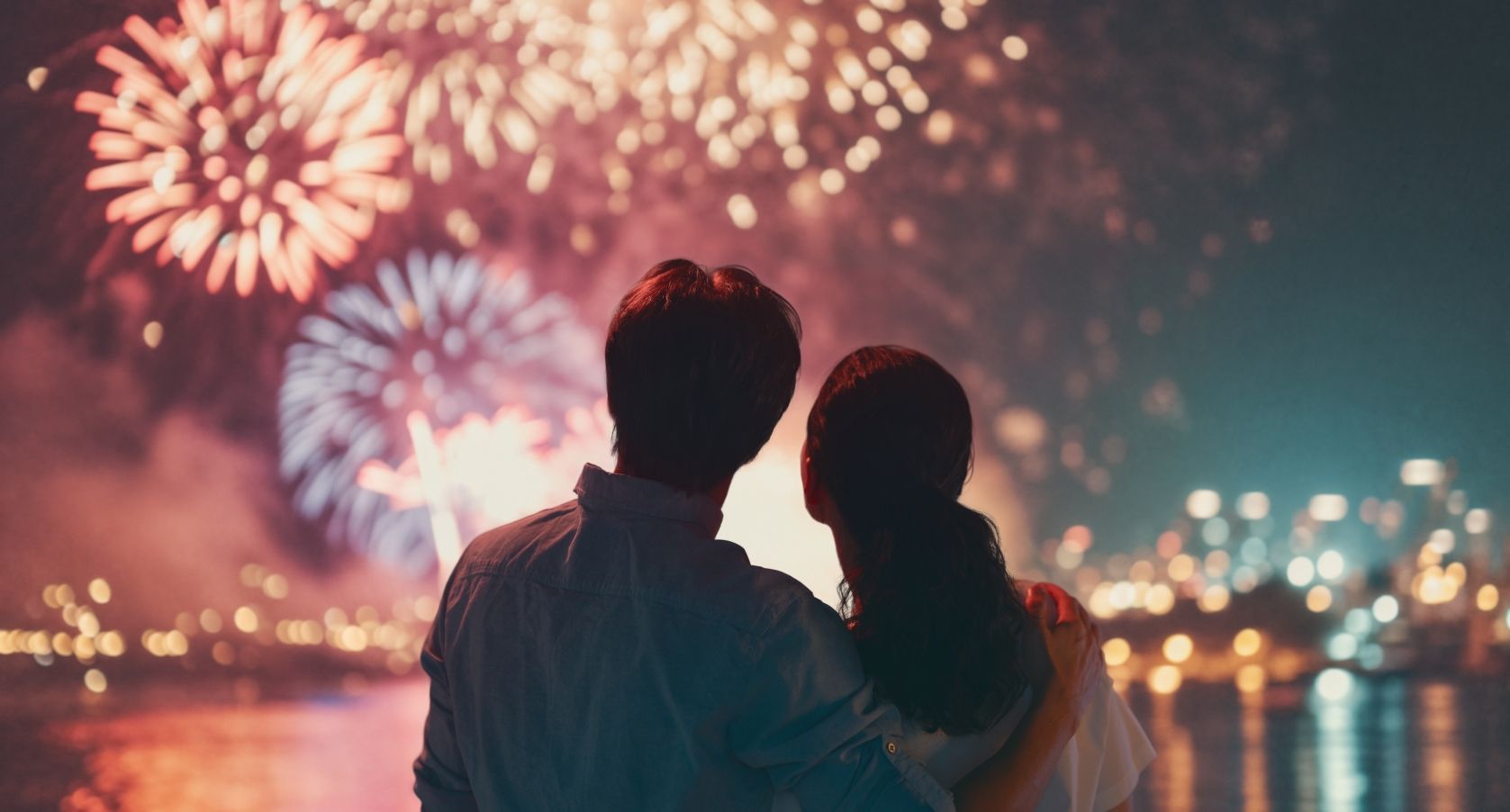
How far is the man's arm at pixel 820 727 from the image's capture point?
1482 mm

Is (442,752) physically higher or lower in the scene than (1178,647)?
lower

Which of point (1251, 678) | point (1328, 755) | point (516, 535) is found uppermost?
point (1251, 678)

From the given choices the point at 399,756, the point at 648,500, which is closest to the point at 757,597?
the point at 648,500

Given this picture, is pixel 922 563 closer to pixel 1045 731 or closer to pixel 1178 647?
pixel 1045 731

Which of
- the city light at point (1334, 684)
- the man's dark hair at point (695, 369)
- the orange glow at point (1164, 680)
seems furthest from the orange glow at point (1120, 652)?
the man's dark hair at point (695, 369)

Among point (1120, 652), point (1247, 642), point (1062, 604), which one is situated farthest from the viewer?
point (1120, 652)

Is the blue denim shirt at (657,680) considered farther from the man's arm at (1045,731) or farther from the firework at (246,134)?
the firework at (246,134)

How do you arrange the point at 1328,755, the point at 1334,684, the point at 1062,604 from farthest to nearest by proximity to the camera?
the point at 1334,684 < the point at 1328,755 < the point at 1062,604

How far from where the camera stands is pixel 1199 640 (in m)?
73.7

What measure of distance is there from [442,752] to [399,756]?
2316 centimetres

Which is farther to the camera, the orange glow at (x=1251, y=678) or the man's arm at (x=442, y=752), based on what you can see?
the orange glow at (x=1251, y=678)

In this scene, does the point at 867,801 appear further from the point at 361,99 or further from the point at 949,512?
the point at 361,99

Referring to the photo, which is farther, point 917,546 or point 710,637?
point 917,546

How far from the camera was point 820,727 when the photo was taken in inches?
58.7
